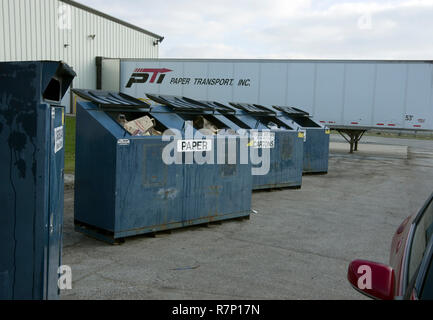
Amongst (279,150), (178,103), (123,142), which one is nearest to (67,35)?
(279,150)

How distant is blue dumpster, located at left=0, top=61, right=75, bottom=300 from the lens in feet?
9.26

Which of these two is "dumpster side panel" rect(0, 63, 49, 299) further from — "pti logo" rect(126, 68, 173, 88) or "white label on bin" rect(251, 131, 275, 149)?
"pti logo" rect(126, 68, 173, 88)

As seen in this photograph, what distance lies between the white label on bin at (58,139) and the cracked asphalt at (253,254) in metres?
1.60

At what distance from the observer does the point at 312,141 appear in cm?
1203

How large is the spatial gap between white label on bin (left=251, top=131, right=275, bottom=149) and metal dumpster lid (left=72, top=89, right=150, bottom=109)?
3095 mm

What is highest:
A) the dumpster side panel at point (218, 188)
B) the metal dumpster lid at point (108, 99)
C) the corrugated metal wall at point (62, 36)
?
the corrugated metal wall at point (62, 36)

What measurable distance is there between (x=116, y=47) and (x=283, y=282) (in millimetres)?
25857

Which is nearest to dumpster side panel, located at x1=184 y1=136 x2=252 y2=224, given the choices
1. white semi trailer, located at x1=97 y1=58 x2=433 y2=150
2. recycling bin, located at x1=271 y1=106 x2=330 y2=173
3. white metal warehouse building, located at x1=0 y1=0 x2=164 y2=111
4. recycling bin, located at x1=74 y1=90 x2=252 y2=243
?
recycling bin, located at x1=74 y1=90 x2=252 y2=243

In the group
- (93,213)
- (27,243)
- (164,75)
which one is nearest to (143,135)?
(93,213)

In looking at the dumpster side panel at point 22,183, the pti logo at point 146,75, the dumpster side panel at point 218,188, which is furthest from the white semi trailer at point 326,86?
the dumpster side panel at point 22,183

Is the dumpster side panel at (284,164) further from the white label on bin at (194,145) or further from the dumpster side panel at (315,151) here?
the white label on bin at (194,145)

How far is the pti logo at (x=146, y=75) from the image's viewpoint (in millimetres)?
20781

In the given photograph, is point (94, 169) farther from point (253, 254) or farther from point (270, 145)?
point (270, 145)
